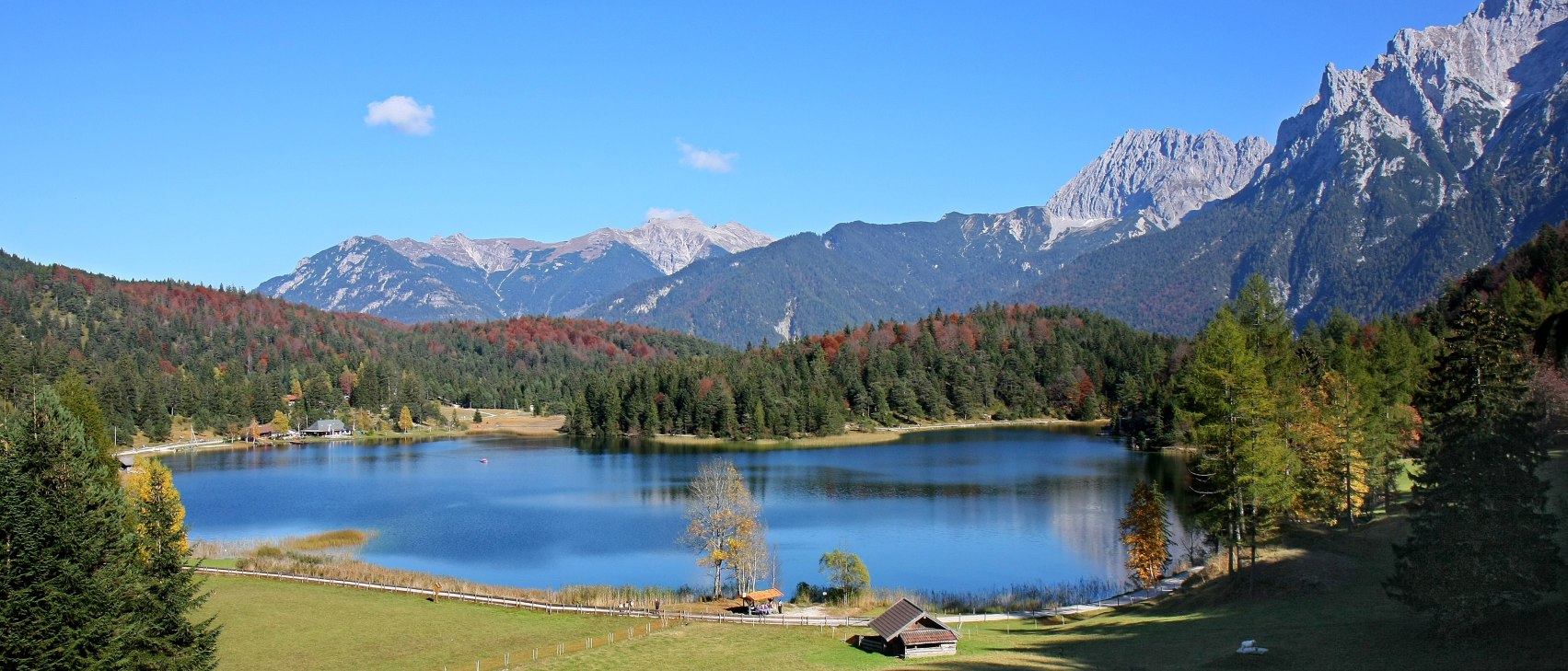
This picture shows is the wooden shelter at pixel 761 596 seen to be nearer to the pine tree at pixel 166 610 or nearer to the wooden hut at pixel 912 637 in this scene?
the wooden hut at pixel 912 637

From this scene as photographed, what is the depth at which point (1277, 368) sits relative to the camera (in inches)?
1847

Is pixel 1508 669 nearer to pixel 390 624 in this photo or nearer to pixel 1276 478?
pixel 1276 478

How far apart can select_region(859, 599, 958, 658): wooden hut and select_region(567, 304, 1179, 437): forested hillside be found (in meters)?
105

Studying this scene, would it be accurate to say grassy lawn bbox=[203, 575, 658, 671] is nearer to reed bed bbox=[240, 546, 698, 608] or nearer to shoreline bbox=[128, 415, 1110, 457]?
reed bed bbox=[240, 546, 698, 608]

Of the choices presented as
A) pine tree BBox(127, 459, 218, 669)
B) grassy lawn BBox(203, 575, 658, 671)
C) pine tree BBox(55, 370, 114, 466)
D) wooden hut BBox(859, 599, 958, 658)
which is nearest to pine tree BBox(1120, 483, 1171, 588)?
wooden hut BBox(859, 599, 958, 658)

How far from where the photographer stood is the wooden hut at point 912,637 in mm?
34781

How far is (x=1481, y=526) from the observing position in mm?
28000

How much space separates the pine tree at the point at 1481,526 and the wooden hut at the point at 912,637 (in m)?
13.3

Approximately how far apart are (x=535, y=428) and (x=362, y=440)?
27095mm

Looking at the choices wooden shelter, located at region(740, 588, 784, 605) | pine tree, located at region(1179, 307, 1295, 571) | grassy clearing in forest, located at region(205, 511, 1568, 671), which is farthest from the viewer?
wooden shelter, located at region(740, 588, 784, 605)

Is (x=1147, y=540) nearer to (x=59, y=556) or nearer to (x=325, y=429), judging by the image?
(x=59, y=556)

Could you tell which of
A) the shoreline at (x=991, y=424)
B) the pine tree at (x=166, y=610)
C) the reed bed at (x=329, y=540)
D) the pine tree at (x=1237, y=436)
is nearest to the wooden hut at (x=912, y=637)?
the pine tree at (x=1237, y=436)

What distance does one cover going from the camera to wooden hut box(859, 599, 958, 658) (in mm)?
34781

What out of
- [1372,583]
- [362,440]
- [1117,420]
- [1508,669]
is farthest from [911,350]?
[1508,669]
